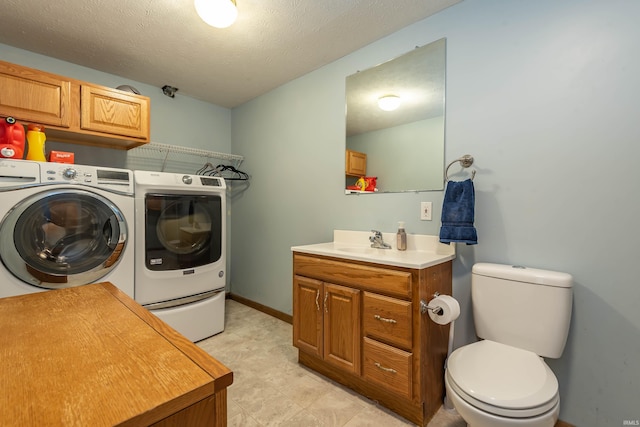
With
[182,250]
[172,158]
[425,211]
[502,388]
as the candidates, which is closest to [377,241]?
[425,211]

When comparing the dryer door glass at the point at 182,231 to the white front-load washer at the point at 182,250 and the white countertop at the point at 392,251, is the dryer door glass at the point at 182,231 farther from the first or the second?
the white countertop at the point at 392,251

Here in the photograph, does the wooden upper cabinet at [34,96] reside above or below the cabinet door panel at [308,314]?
above

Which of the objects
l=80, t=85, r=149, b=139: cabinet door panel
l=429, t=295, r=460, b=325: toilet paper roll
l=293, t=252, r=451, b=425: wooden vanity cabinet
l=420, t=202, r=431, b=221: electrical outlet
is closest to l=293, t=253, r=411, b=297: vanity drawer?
l=293, t=252, r=451, b=425: wooden vanity cabinet

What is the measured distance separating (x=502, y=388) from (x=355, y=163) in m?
1.64

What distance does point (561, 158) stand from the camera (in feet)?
4.74

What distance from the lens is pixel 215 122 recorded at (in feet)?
11.2

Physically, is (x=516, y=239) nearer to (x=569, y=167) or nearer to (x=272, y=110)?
(x=569, y=167)

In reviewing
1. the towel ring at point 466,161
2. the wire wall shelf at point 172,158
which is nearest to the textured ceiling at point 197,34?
the wire wall shelf at point 172,158

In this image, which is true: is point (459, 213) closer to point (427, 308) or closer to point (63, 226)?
point (427, 308)

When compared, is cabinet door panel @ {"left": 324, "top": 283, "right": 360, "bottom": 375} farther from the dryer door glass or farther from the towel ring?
the dryer door glass

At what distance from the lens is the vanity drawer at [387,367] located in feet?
4.85

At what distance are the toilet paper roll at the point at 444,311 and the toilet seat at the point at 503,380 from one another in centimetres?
17

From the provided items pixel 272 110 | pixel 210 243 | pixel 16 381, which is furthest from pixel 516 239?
pixel 272 110

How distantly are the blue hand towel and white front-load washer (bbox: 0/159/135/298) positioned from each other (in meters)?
2.05
